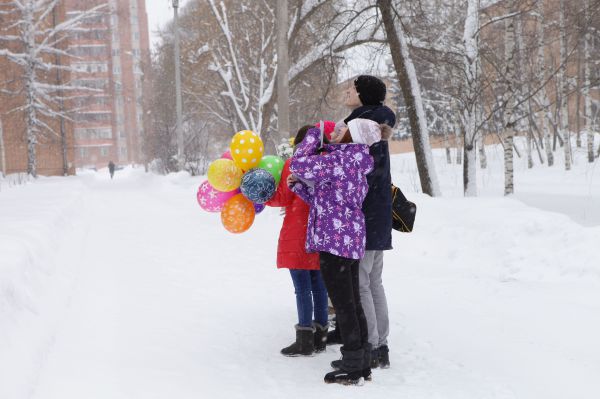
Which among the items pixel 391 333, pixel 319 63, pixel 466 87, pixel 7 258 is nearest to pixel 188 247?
pixel 7 258

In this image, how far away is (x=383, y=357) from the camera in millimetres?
4148

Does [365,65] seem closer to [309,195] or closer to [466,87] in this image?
[466,87]

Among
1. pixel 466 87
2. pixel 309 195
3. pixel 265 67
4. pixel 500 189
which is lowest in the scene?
pixel 500 189

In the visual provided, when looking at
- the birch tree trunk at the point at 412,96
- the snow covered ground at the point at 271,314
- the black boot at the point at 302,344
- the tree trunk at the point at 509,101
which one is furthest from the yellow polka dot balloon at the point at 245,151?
the tree trunk at the point at 509,101

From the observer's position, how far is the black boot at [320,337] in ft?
14.8

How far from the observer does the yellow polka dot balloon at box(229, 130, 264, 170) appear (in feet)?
14.6

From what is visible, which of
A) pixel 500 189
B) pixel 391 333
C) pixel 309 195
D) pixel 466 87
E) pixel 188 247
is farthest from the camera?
pixel 500 189

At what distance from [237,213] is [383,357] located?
5.29ft

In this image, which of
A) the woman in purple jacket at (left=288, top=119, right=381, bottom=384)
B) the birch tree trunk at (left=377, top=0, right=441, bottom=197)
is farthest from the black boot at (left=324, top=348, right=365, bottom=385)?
the birch tree trunk at (left=377, top=0, right=441, bottom=197)

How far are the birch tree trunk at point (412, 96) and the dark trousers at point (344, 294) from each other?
892 centimetres

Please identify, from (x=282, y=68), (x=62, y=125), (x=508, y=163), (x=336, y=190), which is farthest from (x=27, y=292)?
(x=62, y=125)

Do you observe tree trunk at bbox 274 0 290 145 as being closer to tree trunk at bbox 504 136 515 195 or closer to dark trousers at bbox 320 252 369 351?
tree trunk at bbox 504 136 515 195

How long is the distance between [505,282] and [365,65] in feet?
31.5

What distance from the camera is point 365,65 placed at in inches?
576
